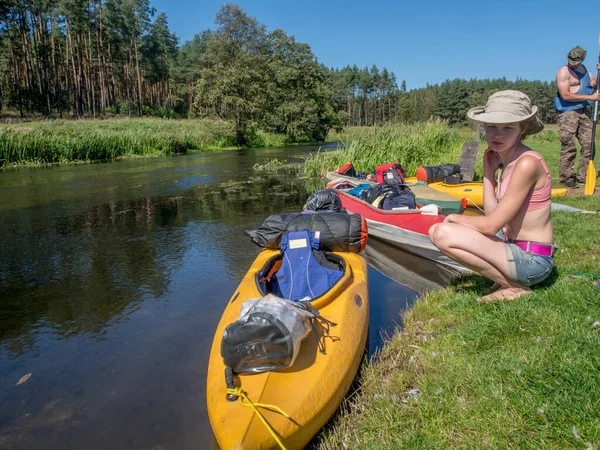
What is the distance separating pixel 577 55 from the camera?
23.9 feet

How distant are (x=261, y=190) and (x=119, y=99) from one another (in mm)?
47667

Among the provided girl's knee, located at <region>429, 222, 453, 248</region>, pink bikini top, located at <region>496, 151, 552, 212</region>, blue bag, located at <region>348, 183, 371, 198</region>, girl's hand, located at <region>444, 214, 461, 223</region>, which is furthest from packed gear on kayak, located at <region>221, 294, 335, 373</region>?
blue bag, located at <region>348, 183, 371, 198</region>

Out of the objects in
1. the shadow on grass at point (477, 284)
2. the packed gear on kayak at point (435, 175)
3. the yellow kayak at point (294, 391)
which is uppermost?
the packed gear on kayak at point (435, 175)

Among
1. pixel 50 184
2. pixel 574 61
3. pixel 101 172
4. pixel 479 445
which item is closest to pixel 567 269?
pixel 479 445

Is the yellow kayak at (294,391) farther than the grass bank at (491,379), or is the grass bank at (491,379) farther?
the yellow kayak at (294,391)

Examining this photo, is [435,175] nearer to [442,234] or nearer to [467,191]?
[467,191]

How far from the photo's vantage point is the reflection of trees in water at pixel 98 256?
16.0 feet

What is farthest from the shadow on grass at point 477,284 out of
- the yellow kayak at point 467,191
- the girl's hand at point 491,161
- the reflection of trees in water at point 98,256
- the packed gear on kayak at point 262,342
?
the yellow kayak at point 467,191

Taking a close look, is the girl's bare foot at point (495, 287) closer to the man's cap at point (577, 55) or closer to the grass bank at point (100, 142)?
the man's cap at point (577, 55)

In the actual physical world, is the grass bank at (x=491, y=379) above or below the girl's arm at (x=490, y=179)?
below

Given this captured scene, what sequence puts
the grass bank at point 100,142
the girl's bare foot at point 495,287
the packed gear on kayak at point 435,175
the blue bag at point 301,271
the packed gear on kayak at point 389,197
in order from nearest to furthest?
1. the girl's bare foot at point 495,287
2. the blue bag at point 301,271
3. the packed gear on kayak at point 389,197
4. the packed gear on kayak at point 435,175
5. the grass bank at point 100,142

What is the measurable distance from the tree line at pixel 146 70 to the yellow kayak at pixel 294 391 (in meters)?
30.4

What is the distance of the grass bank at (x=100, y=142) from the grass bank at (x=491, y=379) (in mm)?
21780

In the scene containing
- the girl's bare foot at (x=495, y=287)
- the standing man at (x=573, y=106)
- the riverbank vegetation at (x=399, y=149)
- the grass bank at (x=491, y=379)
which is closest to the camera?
the grass bank at (x=491, y=379)
